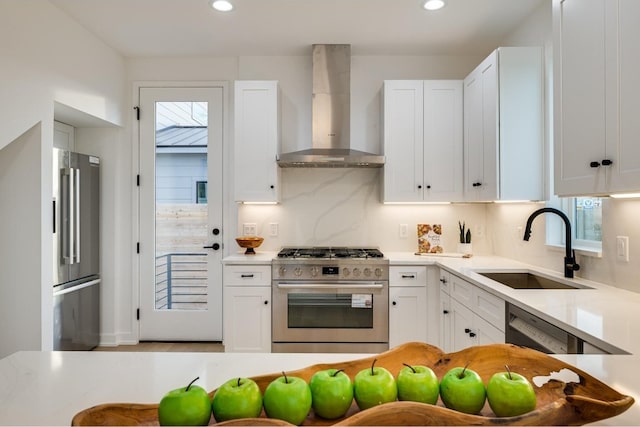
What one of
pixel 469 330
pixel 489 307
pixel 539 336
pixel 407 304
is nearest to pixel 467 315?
pixel 469 330

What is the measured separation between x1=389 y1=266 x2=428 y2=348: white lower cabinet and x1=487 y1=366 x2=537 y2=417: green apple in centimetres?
240

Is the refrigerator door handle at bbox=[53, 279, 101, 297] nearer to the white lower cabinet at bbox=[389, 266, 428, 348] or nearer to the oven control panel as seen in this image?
the oven control panel

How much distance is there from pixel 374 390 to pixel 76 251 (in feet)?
10.8

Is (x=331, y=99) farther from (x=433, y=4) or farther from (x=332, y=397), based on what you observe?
(x=332, y=397)

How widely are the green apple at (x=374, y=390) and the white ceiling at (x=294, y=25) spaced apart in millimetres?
2663

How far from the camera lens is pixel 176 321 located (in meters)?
3.71

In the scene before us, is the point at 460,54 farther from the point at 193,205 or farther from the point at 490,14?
the point at 193,205

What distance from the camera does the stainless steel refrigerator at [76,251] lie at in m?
2.94

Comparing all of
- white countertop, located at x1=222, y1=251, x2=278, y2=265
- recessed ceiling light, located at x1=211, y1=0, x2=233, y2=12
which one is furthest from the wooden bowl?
recessed ceiling light, located at x1=211, y1=0, x2=233, y2=12

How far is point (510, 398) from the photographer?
2.10ft

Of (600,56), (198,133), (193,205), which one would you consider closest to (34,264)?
(193,205)

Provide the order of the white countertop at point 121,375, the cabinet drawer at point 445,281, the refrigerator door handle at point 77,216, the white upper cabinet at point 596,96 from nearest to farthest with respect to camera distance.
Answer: the white countertop at point 121,375
the white upper cabinet at point 596,96
the cabinet drawer at point 445,281
the refrigerator door handle at point 77,216

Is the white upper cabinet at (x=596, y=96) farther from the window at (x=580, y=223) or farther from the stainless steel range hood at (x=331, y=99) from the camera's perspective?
the stainless steel range hood at (x=331, y=99)

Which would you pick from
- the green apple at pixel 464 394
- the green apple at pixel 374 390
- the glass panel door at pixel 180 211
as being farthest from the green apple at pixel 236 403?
the glass panel door at pixel 180 211
